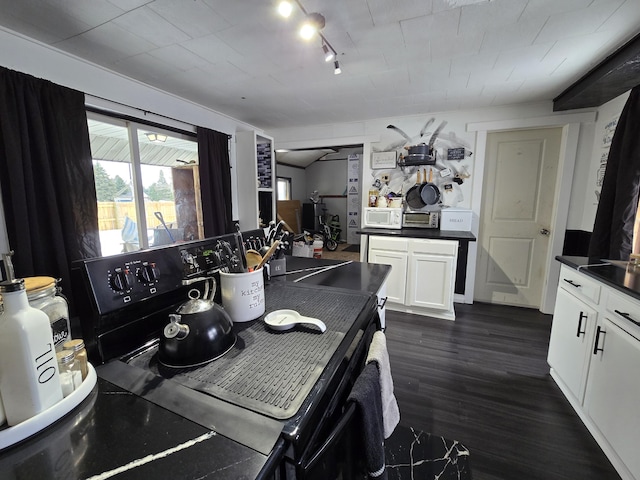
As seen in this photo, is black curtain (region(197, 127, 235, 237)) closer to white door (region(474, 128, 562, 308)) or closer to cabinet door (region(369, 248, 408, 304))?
cabinet door (region(369, 248, 408, 304))

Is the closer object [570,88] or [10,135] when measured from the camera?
[10,135]

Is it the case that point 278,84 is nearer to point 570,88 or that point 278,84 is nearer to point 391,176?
point 391,176

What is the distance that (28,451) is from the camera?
0.45 m

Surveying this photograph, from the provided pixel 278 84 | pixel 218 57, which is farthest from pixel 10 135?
pixel 278 84

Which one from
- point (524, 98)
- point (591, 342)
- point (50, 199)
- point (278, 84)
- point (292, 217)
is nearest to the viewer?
point (591, 342)

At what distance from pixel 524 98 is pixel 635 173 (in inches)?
48.4

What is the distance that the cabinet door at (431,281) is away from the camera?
2.74m

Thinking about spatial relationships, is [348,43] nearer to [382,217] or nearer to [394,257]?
[382,217]

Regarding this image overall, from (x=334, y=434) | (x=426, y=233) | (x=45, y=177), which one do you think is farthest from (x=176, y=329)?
(x=426, y=233)

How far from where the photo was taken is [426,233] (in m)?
2.92

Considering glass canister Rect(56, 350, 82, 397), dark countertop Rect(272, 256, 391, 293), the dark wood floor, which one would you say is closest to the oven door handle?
glass canister Rect(56, 350, 82, 397)

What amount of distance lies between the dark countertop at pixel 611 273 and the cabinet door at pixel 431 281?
3.13 feet

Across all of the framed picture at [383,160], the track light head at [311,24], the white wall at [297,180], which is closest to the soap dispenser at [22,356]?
the track light head at [311,24]

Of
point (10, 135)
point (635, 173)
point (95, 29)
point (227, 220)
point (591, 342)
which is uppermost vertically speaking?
point (95, 29)
